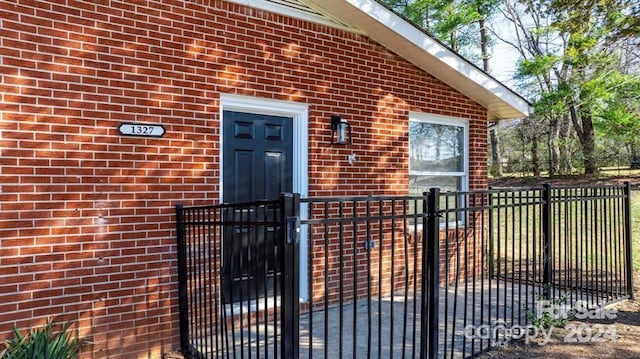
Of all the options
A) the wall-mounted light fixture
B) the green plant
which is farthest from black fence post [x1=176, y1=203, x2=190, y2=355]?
the wall-mounted light fixture

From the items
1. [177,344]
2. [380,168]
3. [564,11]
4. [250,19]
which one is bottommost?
[177,344]

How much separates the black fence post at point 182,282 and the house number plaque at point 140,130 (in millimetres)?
663

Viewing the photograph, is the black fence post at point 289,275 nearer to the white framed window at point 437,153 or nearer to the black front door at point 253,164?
the black front door at point 253,164

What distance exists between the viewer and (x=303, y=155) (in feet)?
16.0

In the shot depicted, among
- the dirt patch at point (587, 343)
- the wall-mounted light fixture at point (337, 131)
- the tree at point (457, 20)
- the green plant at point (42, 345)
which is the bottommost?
the dirt patch at point (587, 343)

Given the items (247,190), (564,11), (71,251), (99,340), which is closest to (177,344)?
(99,340)

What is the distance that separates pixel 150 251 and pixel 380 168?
289 centimetres

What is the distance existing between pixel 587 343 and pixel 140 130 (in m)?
4.44

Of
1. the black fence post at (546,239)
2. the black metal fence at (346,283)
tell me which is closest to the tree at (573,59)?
the black metal fence at (346,283)

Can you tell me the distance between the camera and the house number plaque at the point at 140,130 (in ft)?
12.2

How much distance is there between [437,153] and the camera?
6.32m

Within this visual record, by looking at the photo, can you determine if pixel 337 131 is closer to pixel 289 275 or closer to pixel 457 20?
pixel 289 275

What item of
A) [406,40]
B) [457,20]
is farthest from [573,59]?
[406,40]

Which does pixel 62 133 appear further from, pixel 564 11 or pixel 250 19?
pixel 564 11
